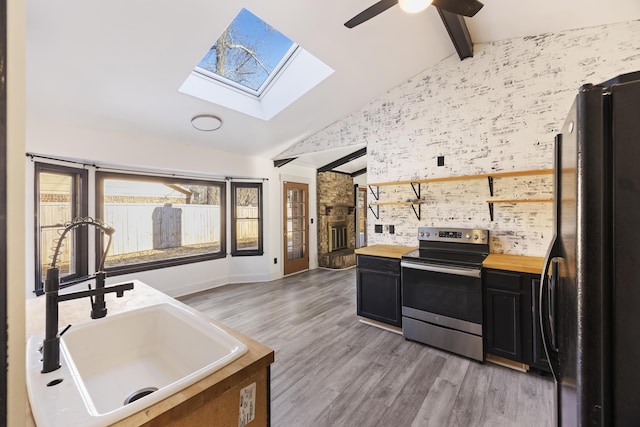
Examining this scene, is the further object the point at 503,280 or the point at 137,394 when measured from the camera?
the point at 503,280

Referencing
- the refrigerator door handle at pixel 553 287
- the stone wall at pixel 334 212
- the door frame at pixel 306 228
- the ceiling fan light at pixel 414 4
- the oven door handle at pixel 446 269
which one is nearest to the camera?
the refrigerator door handle at pixel 553 287

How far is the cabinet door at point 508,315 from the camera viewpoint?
7.37ft

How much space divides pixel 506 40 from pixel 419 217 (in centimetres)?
209

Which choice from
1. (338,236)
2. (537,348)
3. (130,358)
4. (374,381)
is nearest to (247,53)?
(130,358)

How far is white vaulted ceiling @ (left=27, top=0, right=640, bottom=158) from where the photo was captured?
1.96m

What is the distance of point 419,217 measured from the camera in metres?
3.40

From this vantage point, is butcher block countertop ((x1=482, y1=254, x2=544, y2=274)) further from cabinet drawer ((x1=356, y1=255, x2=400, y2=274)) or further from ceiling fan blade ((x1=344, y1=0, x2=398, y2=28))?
ceiling fan blade ((x1=344, y1=0, x2=398, y2=28))

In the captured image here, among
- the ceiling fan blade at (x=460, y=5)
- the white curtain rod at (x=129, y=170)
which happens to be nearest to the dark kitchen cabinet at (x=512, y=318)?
the ceiling fan blade at (x=460, y=5)

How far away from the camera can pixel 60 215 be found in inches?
124

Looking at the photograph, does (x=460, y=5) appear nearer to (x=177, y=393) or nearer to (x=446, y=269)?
(x=446, y=269)

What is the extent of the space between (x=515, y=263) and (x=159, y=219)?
4.65m

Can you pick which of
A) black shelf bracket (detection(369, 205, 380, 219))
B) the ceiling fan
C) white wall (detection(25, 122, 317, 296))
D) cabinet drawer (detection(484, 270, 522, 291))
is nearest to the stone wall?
white wall (detection(25, 122, 317, 296))

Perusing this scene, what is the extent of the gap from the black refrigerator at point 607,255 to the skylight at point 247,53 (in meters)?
2.81

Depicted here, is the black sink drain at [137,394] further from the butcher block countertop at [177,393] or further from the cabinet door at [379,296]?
the cabinet door at [379,296]
